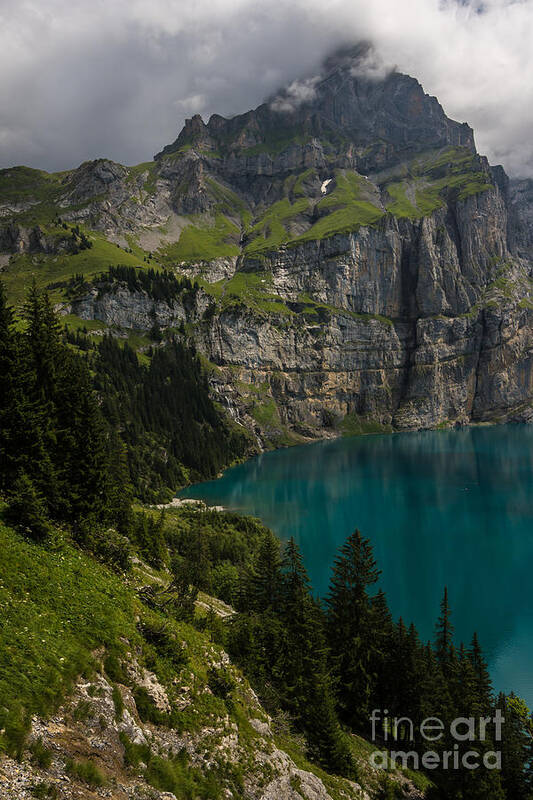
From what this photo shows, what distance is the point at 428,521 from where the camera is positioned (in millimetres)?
98750

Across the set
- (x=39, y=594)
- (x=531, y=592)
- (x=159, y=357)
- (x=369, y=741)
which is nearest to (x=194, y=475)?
(x=159, y=357)

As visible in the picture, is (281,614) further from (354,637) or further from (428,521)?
(428,521)

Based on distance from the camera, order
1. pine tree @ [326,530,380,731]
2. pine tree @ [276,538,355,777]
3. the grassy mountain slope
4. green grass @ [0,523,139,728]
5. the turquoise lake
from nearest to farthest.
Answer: the grassy mountain slope
green grass @ [0,523,139,728]
pine tree @ [276,538,355,777]
pine tree @ [326,530,380,731]
the turquoise lake

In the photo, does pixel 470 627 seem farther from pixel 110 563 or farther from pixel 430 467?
pixel 430 467

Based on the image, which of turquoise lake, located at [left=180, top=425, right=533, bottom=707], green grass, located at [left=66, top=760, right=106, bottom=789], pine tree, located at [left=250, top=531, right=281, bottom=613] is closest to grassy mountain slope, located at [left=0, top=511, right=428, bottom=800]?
green grass, located at [left=66, top=760, right=106, bottom=789]

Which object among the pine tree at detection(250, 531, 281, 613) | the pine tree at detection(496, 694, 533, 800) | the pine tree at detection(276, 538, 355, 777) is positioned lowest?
the pine tree at detection(496, 694, 533, 800)

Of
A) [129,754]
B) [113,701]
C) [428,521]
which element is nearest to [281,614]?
[113,701]

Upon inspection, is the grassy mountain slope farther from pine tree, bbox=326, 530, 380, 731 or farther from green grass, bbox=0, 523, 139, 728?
pine tree, bbox=326, 530, 380, 731

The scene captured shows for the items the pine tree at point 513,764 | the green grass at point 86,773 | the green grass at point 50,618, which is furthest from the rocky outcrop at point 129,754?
the pine tree at point 513,764

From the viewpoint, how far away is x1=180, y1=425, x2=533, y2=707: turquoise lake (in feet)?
195

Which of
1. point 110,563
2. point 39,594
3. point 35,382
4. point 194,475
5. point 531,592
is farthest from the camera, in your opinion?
point 194,475

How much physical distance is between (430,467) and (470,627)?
102004 millimetres

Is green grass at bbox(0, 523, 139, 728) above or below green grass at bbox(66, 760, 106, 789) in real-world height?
above

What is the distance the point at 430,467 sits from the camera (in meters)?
154
